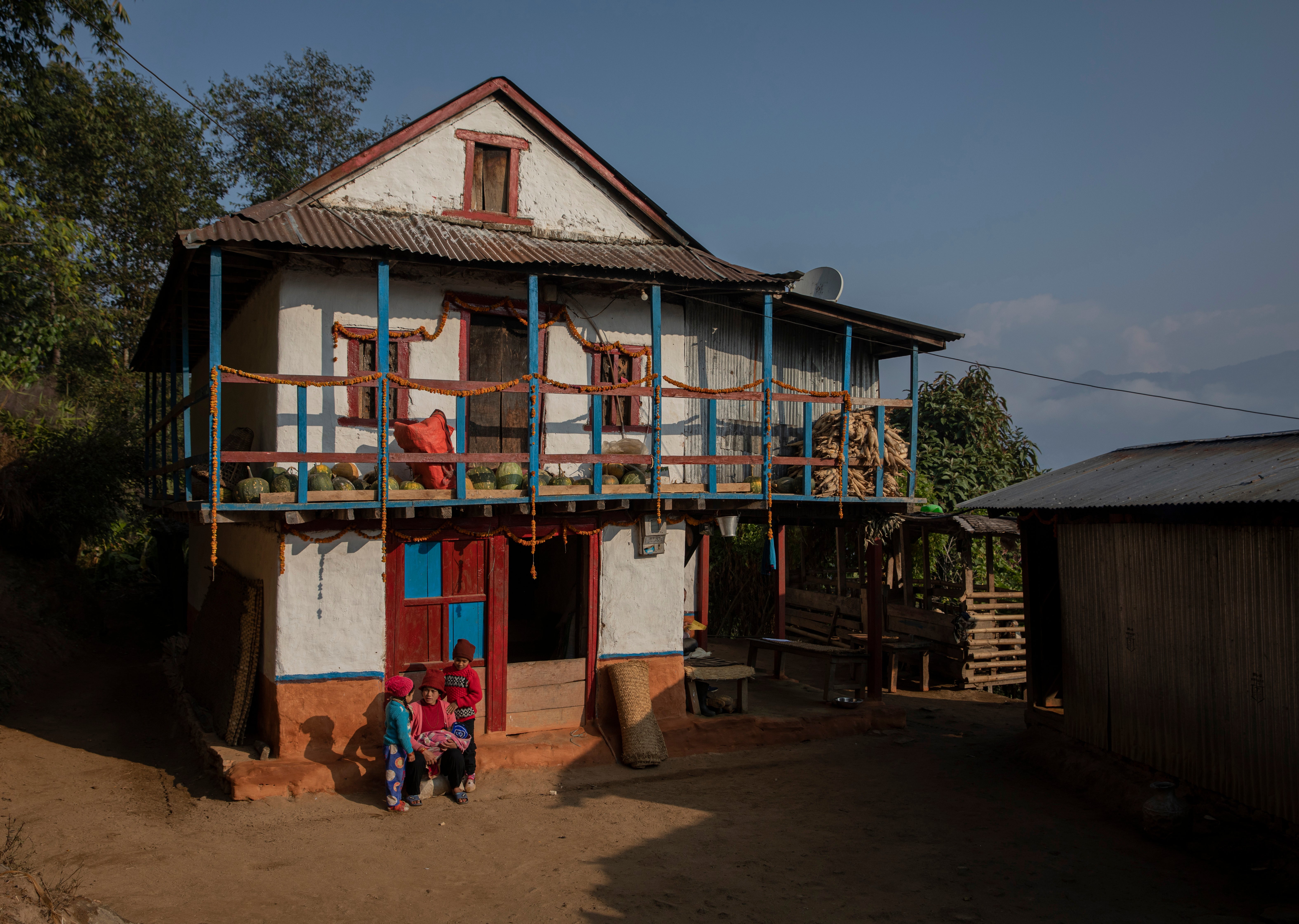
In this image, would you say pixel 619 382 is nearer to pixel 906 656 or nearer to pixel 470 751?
pixel 470 751

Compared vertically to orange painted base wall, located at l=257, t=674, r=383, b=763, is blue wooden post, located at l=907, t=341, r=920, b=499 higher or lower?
higher

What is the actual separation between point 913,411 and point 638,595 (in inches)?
182

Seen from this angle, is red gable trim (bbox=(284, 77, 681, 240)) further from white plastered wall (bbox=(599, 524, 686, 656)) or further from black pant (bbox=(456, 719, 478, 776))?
black pant (bbox=(456, 719, 478, 776))

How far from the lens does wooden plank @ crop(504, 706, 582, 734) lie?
417 inches

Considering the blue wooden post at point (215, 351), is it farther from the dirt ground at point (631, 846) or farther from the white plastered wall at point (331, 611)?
the dirt ground at point (631, 846)

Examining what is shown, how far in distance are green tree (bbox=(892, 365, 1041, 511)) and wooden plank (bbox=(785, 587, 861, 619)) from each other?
4906 mm

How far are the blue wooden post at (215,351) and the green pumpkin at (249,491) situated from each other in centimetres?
19

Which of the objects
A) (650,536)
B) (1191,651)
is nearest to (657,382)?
(650,536)

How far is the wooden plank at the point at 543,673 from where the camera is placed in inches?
418

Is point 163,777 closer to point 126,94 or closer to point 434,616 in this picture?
point 434,616

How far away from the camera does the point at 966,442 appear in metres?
23.5


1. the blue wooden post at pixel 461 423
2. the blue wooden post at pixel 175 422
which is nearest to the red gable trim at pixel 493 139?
the blue wooden post at pixel 461 423

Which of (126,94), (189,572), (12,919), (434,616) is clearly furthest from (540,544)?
(126,94)

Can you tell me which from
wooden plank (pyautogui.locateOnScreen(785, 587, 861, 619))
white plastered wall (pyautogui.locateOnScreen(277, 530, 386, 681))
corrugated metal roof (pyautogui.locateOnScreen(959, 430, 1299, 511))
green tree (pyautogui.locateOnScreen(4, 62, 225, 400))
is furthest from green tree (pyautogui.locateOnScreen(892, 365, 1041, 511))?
green tree (pyautogui.locateOnScreen(4, 62, 225, 400))
